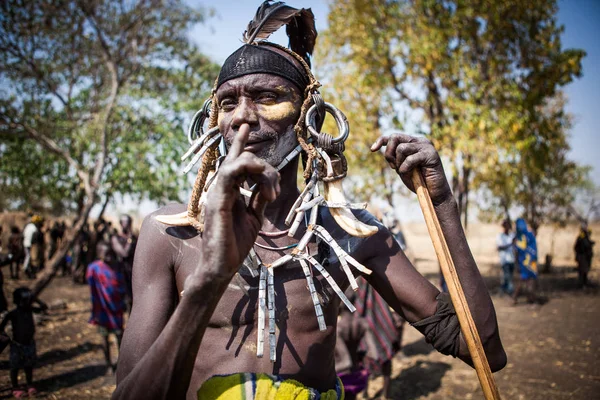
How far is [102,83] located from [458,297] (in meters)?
13.1

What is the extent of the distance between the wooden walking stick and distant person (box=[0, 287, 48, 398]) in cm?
612

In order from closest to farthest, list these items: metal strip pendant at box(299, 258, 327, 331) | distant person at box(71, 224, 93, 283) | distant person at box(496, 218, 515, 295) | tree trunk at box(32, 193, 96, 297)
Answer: metal strip pendant at box(299, 258, 327, 331), tree trunk at box(32, 193, 96, 297), distant person at box(496, 218, 515, 295), distant person at box(71, 224, 93, 283)

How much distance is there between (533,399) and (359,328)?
2541 millimetres

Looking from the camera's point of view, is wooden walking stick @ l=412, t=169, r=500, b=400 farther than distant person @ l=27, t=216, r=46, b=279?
No

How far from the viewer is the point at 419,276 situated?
1969 millimetres

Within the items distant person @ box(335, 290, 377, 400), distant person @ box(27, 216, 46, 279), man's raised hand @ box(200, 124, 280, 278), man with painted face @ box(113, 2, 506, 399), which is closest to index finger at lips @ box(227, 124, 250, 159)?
man's raised hand @ box(200, 124, 280, 278)

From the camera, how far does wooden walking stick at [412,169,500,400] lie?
5.53 feet

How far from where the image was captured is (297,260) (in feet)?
6.22

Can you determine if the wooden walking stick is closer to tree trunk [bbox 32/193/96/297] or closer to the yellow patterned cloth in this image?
the yellow patterned cloth

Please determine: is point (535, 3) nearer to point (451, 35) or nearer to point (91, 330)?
point (451, 35)

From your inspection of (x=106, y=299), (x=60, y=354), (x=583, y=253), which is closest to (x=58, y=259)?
(x=60, y=354)

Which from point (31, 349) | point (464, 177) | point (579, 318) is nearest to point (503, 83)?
point (464, 177)

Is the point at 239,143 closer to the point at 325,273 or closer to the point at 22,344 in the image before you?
the point at 325,273

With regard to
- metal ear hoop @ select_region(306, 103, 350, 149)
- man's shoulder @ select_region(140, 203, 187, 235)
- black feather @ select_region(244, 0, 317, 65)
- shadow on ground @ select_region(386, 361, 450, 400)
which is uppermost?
black feather @ select_region(244, 0, 317, 65)
